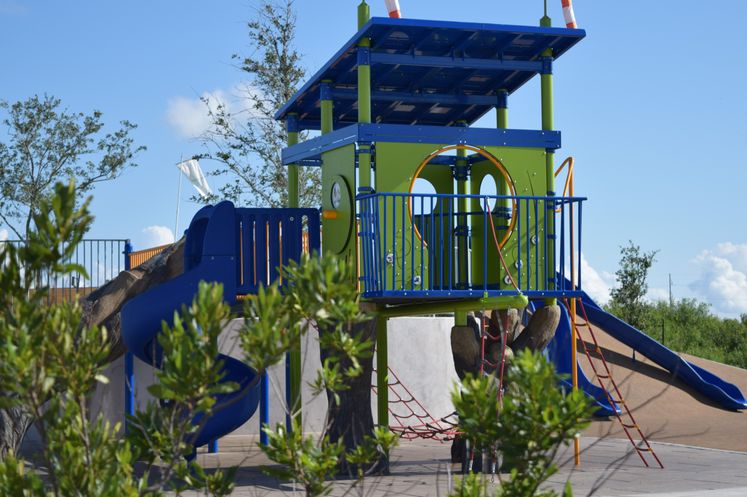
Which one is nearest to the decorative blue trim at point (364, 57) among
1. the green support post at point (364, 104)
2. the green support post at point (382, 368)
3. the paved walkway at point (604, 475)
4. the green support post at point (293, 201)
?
the green support post at point (364, 104)

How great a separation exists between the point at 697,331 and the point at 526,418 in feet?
97.4

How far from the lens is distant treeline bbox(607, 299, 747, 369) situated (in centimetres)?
2908

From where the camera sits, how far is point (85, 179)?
2927 centimetres

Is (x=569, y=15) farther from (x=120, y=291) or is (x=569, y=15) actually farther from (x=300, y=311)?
(x=300, y=311)

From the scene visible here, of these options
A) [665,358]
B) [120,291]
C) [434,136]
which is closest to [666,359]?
[665,358]

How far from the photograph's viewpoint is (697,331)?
105 feet

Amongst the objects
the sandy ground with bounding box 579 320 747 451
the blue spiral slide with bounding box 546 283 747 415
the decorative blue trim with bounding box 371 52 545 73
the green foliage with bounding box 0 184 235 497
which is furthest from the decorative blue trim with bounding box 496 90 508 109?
the green foliage with bounding box 0 184 235 497

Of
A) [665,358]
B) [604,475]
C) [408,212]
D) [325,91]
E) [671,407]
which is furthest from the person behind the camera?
[665,358]

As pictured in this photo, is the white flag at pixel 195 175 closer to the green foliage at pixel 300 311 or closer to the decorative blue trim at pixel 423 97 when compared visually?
the decorative blue trim at pixel 423 97

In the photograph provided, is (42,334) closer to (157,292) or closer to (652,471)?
(157,292)

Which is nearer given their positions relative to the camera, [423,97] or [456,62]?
[456,62]

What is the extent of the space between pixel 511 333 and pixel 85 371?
Answer: 867 cm

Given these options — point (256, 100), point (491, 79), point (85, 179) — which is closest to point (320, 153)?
point (491, 79)

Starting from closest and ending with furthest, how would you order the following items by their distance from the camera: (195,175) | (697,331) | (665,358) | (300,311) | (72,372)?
(72,372) < (300,311) < (665,358) < (195,175) < (697,331)
